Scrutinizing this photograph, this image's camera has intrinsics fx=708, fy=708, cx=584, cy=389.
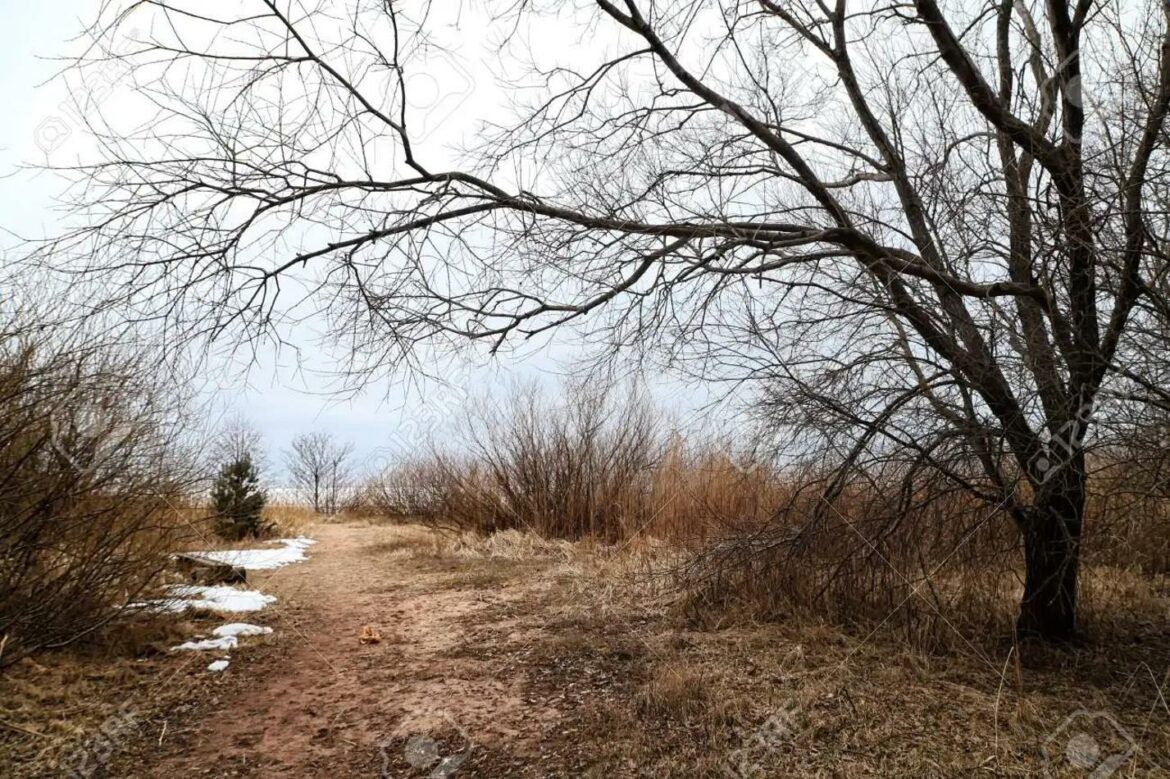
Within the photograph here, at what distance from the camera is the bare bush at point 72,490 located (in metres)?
3.84

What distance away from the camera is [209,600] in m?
6.46

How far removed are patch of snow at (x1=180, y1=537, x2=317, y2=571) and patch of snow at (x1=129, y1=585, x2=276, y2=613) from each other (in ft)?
2.16

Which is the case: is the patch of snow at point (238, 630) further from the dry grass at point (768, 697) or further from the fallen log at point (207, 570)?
the fallen log at point (207, 570)

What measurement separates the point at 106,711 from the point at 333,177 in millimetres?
3254

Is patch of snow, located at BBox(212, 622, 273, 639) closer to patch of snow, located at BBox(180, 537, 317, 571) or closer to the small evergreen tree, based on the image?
patch of snow, located at BBox(180, 537, 317, 571)

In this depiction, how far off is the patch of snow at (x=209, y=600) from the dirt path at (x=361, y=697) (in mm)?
224

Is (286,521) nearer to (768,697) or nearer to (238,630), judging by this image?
(238,630)

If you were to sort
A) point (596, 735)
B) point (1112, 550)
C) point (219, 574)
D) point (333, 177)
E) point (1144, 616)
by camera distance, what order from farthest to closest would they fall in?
point (219, 574) → point (1144, 616) → point (1112, 550) → point (333, 177) → point (596, 735)

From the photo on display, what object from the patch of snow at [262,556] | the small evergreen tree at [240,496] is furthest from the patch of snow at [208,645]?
the small evergreen tree at [240,496]

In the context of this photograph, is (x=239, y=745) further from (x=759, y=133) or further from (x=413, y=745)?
(x=759, y=133)

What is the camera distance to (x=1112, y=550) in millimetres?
4207

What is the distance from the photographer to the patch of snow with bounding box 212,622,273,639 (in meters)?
5.61

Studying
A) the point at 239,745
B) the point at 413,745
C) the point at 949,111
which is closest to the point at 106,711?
the point at 239,745

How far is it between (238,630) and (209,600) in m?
0.97
